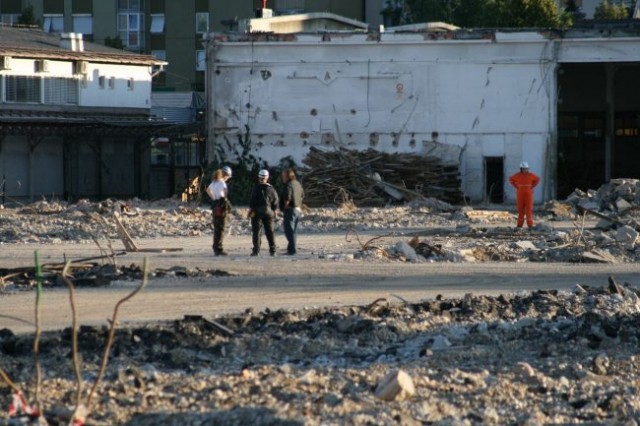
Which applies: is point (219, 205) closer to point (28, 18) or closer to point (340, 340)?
point (340, 340)

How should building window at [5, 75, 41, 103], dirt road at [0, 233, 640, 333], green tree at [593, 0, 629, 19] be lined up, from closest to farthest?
1. dirt road at [0, 233, 640, 333]
2. building window at [5, 75, 41, 103]
3. green tree at [593, 0, 629, 19]

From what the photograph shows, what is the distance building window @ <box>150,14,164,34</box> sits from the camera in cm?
8138

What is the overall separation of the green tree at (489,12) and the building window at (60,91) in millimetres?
24061

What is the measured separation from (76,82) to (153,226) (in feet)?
80.3

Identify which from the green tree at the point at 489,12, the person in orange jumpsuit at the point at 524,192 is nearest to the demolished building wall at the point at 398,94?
the green tree at the point at 489,12

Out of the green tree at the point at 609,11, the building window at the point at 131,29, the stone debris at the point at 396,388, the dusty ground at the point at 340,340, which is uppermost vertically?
the green tree at the point at 609,11

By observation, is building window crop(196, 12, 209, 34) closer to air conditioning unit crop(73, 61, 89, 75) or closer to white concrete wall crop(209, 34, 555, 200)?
air conditioning unit crop(73, 61, 89, 75)

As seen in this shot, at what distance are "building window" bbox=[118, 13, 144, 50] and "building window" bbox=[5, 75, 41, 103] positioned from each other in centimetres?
2282

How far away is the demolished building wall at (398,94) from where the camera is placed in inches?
2077

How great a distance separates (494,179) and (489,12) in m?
21.8

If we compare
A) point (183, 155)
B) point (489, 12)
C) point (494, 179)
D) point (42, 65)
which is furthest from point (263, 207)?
point (489, 12)

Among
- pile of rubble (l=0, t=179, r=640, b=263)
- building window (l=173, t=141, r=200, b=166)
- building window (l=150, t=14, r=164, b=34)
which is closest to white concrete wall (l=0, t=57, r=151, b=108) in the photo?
building window (l=173, t=141, r=200, b=166)

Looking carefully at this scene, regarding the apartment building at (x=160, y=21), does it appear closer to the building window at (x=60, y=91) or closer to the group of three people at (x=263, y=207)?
the building window at (x=60, y=91)

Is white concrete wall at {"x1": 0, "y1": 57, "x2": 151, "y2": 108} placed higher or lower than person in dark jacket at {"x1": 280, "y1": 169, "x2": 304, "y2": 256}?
higher
